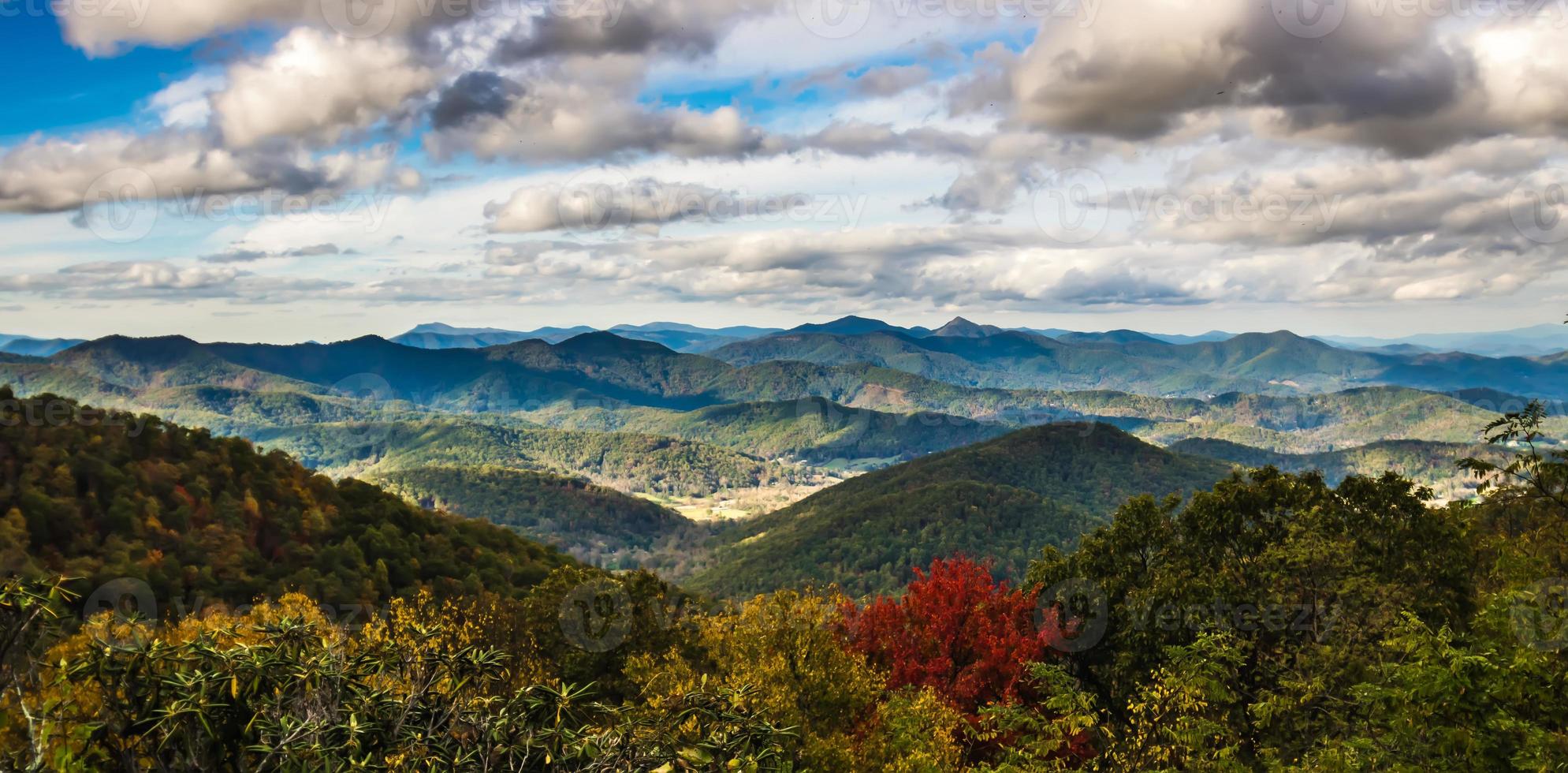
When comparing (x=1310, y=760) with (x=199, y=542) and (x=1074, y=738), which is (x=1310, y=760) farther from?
(x=199, y=542)

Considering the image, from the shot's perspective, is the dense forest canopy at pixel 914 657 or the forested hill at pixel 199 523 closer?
the dense forest canopy at pixel 914 657

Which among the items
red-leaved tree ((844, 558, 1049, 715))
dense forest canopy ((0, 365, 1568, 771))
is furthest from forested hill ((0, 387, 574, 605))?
red-leaved tree ((844, 558, 1049, 715))

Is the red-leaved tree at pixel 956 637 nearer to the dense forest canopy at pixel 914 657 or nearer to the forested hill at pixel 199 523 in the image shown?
the dense forest canopy at pixel 914 657

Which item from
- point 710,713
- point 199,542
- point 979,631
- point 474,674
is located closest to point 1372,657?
point 979,631

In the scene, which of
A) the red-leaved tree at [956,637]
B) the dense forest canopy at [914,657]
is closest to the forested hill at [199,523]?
the dense forest canopy at [914,657]

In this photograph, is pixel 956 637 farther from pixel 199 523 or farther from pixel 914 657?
pixel 199 523

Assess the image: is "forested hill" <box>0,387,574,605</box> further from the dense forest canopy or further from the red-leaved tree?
the red-leaved tree
